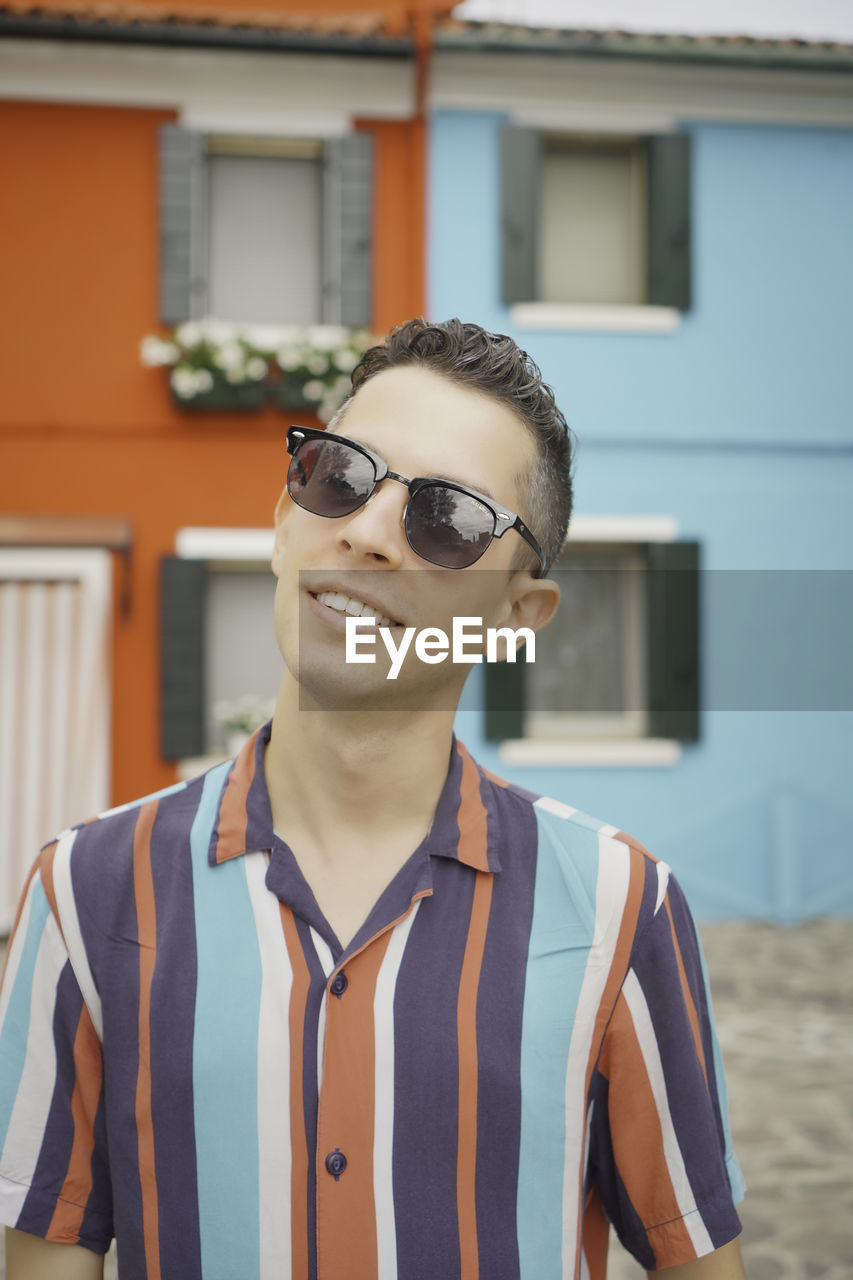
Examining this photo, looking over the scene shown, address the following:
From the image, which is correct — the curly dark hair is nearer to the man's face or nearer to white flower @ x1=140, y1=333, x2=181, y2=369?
the man's face

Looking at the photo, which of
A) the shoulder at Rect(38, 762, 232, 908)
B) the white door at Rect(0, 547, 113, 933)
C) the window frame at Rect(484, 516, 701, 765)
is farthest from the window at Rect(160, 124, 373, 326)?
the shoulder at Rect(38, 762, 232, 908)

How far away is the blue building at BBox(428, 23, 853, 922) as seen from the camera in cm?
820

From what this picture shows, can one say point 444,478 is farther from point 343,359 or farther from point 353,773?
point 343,359

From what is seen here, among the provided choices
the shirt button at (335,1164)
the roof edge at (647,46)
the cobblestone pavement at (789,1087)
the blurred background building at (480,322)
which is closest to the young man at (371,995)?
the shirt button at (335,1164)

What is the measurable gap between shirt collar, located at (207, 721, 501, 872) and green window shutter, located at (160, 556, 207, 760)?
6536 millimetres

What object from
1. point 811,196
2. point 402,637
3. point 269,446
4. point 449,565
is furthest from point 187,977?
point 811,196

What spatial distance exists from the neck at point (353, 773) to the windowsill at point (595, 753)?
683 cm

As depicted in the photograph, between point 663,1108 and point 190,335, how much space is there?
7.44 meters

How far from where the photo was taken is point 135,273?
798cm

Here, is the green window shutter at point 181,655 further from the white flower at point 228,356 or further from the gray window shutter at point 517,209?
the gray window shutter at point 517,209

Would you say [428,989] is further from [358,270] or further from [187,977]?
[358,270]

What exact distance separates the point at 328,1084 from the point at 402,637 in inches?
22.3

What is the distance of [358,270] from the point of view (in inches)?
317

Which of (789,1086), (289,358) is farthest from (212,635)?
(789,1086)
